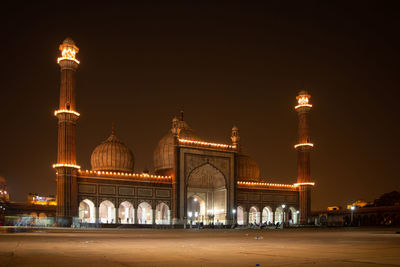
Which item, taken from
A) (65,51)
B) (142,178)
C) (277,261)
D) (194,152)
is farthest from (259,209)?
(277,261)

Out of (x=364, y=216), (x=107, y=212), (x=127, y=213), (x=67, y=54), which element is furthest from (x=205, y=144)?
(x=364, y=216)

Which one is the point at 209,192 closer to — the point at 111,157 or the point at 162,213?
the point at 162,213

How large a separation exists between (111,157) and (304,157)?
794 inches

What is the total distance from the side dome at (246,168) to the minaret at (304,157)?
5264mm

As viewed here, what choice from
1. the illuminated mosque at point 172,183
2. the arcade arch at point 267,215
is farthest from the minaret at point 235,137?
the arcade arch at point 267,215

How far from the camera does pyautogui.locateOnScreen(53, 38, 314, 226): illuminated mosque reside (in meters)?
38.5

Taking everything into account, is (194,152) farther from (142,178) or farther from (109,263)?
(109,263)

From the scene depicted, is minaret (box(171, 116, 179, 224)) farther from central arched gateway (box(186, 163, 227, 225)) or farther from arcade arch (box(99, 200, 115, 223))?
arcade arch (box(99, 200, 115, 223))

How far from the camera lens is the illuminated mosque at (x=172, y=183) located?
38.5 metres

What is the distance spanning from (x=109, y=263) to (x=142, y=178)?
119 ft

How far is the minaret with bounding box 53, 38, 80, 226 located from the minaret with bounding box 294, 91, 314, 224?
79.9ft

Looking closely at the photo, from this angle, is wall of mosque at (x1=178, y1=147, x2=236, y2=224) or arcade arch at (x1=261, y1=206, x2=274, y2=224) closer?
wall of mosque at (x1=178, y1=147, x2=236, y2=224)

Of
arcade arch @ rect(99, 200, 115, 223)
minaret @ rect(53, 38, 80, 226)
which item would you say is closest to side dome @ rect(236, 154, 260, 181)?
arcade arch @ rect(99, 200, 115, 223)

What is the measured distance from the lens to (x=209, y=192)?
5012 centimetres
